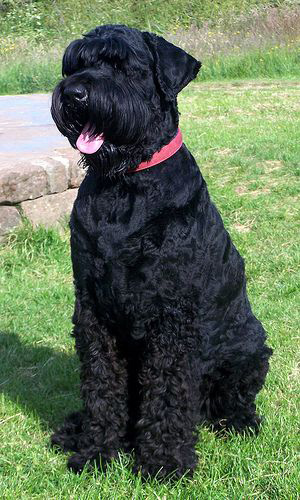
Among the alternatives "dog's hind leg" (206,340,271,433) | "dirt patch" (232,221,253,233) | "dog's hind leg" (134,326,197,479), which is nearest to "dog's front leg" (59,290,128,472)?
"dog's hind leg" (134,326,197,479)

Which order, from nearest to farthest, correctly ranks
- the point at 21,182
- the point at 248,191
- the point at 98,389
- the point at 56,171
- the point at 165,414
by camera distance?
1. the point at 165,414
2. the point at 98,389
3. the point at 21,182
4. the point at 56,171
5. the point at 248,191

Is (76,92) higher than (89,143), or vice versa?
(76,92)

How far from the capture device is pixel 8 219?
238 inches

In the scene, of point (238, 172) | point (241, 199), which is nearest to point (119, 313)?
point (241, 199)

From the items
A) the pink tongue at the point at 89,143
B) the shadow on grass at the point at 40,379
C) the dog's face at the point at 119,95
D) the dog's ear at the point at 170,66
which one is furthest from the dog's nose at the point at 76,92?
the shadow on grass at the point at 40,379

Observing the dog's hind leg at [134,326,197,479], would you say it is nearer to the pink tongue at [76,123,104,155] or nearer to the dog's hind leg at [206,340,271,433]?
→ the dog's hind leg at [206,340,271,433]

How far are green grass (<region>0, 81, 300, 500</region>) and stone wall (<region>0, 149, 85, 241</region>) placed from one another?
0.15 metres

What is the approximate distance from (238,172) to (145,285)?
4898 mm

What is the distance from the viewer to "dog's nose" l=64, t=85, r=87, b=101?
9.41 feet

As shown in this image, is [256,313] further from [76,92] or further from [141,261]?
[76,92]

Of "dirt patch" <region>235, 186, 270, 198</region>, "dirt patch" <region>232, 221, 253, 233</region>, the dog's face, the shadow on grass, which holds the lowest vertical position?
"dirt patch" <region>235, 186, 270, 198</region>

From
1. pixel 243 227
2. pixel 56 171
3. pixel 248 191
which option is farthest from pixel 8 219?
pixel 248 191

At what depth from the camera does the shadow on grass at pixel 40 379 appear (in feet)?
13.4

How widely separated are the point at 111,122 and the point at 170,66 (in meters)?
0.40
